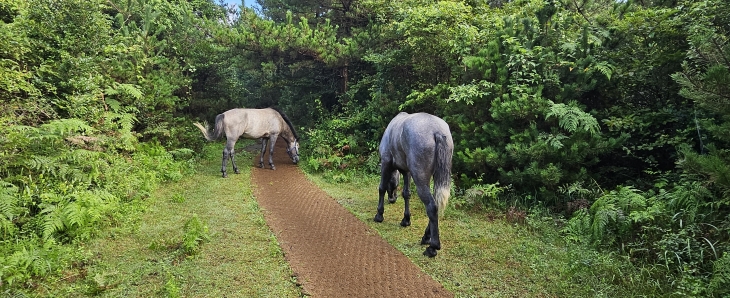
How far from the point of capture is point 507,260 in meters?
4.59

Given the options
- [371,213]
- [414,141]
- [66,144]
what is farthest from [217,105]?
[414,141]

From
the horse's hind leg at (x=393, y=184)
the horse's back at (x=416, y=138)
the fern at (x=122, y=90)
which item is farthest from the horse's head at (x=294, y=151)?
the horse's back at (x=416, y=138)

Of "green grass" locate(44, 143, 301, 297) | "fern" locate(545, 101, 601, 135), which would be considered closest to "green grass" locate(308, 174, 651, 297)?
"fern" locate(545, 101, 601, 135)

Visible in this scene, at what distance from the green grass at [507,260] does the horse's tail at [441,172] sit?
75cm

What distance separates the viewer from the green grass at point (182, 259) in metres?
3.66

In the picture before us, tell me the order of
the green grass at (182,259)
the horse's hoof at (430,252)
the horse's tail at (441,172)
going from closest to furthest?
the green grass at (182,259), the horse's hoof at (430,252), the horse's tail at (441,172)

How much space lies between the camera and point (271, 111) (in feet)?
41.0

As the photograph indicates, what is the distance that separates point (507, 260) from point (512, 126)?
3.18 meters

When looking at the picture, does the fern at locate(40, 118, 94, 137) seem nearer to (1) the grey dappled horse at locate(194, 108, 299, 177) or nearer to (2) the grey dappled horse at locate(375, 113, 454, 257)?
(1) the grey dappled horse at locate(194, 108, 299, 177)

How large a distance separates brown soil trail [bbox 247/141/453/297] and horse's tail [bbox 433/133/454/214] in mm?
958

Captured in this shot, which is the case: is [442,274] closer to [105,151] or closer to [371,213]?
[371,213]

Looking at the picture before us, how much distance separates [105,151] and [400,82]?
8528mm

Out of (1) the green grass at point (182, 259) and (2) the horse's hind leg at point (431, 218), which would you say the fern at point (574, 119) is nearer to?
(2) the horse's hind leg at point (431, 218)

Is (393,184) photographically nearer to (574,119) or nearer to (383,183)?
(383,183)
